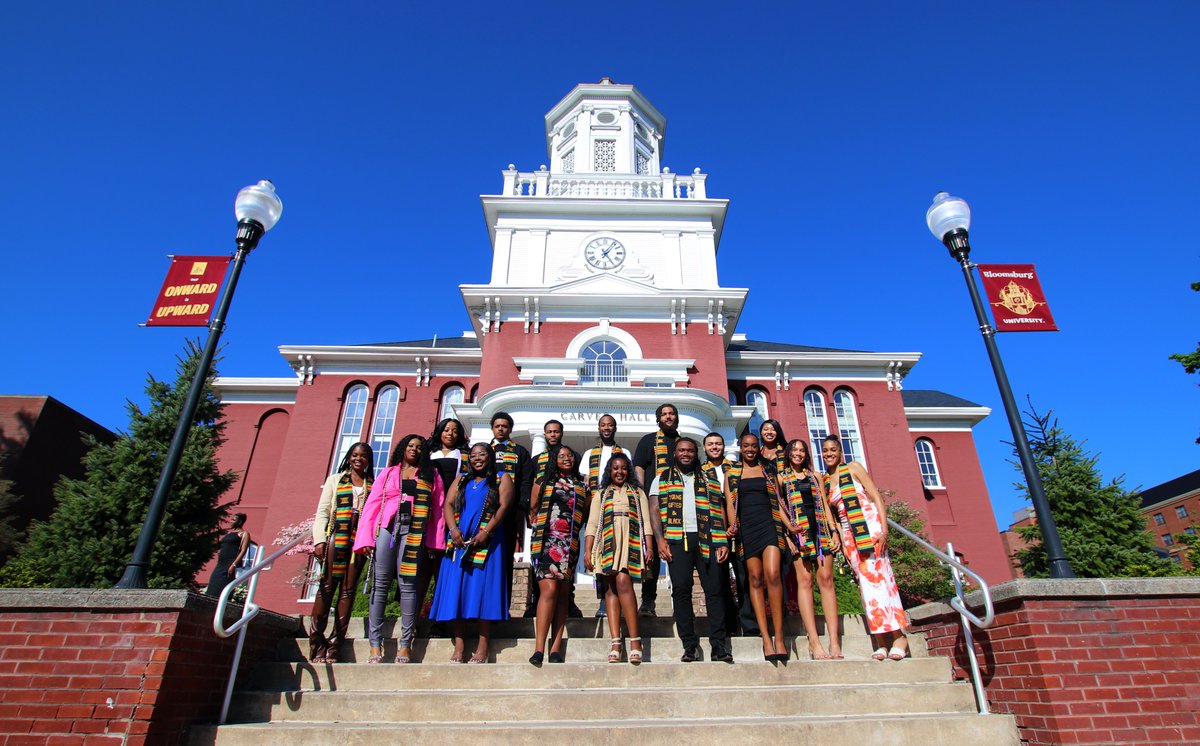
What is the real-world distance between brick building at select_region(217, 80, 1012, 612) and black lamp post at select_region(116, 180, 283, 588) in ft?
36.1

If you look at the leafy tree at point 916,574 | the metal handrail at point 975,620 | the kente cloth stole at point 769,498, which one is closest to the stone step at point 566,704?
the metal handrail at point 975,620

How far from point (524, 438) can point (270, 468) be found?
11579 millimetres

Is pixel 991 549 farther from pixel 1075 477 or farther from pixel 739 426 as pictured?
pixel 739 426

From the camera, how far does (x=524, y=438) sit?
15.1m

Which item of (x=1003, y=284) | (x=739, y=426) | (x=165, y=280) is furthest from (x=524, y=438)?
(x=1003, y=284)

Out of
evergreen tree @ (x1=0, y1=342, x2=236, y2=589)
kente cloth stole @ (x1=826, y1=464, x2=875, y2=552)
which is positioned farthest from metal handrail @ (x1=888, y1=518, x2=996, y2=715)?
evergreen tree @ (x1=0, y1=342, x2=236, y2=589)

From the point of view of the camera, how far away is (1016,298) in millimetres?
6207

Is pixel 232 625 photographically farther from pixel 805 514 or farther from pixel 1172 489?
pixel 1172 489

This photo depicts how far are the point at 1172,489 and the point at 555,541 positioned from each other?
2651 inches

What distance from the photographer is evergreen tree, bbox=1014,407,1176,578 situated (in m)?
14.9

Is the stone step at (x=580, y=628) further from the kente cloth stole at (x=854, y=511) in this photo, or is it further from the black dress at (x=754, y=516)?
the black dress at (x=754, y=516)

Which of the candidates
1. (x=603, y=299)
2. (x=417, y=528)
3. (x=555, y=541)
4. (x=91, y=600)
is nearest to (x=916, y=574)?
(x=603, y=299)

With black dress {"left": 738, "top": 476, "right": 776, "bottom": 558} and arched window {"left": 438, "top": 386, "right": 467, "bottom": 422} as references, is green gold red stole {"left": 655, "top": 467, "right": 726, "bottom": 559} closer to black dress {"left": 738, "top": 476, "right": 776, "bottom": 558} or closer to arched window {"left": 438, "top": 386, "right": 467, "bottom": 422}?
black dress {"left": 738, "top": 476, "right": 776, "bottom": 558}

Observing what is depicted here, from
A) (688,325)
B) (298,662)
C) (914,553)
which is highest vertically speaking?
(688,325)
